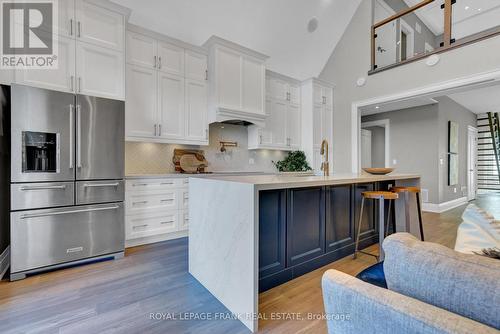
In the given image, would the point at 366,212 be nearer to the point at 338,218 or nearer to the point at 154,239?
the point at 338,218

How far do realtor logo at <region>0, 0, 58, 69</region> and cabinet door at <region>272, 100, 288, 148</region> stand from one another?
3304 millimetres

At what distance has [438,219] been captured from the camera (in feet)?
14.7

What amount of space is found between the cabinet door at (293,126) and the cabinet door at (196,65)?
200 centimetres

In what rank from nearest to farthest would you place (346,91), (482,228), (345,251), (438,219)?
(482,228)
(345,251)
(438,219)
(346,91)

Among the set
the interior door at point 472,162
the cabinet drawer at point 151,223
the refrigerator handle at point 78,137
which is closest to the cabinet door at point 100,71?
the refrigerator handle at point 78,137

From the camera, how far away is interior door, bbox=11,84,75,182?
7.02ft

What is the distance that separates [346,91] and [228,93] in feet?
9.43

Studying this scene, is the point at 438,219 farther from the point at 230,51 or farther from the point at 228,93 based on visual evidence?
the point at 230,51

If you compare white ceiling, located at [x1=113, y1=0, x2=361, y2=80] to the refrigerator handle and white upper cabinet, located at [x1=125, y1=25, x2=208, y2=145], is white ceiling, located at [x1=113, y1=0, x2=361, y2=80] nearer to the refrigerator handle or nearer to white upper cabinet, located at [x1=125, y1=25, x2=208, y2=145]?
white upper cabinet, located at [x1=125, y1=25, x2=208, y2=145]

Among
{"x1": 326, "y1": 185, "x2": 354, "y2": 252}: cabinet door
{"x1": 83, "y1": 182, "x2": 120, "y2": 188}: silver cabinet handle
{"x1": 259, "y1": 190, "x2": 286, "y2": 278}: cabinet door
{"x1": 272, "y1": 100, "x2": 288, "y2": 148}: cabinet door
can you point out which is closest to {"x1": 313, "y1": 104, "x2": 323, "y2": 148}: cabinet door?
{"x1": 272, "y1": 100, "x2": 288, "y2": 148}: cabinet door

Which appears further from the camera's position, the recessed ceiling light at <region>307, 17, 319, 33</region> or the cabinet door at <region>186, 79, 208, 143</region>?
the recessed ceiling light at <region>307, 17, 319, 33</region>

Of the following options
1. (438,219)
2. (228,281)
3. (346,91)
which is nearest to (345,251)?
(228,281)

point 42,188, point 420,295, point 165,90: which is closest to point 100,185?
point 42,188

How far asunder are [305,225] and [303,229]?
0.14 feet
